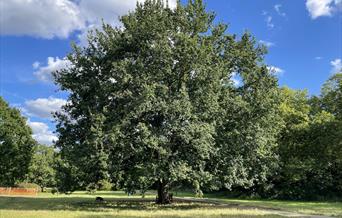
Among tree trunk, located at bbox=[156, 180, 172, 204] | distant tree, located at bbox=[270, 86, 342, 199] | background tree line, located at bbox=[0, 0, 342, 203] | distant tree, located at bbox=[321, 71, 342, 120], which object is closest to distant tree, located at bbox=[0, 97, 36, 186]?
background tree line, located at bbox=[0, 0, 342, 203]

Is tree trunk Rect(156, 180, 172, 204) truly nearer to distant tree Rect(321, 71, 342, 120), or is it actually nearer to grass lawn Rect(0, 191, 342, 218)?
grass lawn Rect(0, 191, 342, 218)

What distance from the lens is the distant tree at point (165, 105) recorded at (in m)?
30.0

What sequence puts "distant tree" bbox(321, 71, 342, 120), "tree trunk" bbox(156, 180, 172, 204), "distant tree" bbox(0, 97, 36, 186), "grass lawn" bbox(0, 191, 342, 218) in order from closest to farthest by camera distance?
"grass lawn" bbox(0, 191, 342, 218) < "tree trunk" bbox(156, 180, 172, 204) < "distant tree" bbox(321, 71, 342, 120) < "distant tree" bbox(0, 97, 36, 186)

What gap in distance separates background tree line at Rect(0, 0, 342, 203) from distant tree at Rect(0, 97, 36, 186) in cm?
3467

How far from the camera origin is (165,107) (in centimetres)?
2958

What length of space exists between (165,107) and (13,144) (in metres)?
44.0

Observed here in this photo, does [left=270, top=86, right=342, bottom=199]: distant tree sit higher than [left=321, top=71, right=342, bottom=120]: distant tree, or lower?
lower

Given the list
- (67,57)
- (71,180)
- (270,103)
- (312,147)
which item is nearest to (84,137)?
(71,180)

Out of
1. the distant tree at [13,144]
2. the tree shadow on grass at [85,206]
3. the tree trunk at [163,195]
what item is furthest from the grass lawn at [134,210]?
the distant tree at [13,144]

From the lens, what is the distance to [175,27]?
33344 mm

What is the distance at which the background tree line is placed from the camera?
3003cm

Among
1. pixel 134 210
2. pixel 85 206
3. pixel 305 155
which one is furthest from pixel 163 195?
pixel 305 155

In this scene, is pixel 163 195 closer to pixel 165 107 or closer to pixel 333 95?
pixel 165 107

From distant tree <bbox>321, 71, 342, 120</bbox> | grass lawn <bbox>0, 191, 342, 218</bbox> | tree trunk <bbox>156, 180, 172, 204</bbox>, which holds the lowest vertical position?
grass lawn <bbox>0, 191, 342, 218</bbox>
